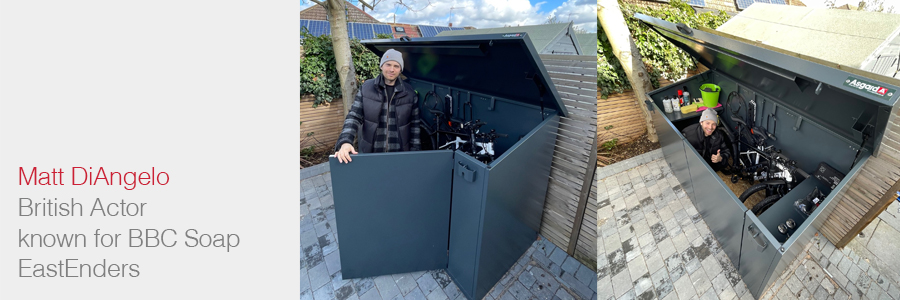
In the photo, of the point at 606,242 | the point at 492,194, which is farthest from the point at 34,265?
the point at 606,242

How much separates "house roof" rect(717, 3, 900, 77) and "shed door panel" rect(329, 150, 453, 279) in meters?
3.01

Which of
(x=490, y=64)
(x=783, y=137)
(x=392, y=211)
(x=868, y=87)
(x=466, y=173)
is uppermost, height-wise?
(x=490, y=64)

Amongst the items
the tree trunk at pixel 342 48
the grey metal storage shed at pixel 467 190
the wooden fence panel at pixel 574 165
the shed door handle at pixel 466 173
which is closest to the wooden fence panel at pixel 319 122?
the tree trunk at pixel 342 48

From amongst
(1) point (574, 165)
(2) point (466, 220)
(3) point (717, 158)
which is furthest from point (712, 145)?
(2) point (466, 220)

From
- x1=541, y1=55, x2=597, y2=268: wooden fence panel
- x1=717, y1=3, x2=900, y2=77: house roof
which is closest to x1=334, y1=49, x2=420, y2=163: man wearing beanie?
x1=541, y1=55, x2=597, y2=268: wooden fence panel

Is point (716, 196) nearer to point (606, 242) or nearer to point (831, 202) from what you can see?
point (831, 202)

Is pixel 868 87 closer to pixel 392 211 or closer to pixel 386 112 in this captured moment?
pixel 392 211

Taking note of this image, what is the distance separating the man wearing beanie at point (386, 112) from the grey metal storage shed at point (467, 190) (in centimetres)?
39

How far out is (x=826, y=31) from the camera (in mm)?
2688

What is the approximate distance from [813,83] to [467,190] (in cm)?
227

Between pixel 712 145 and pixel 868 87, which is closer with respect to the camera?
pixel 868 87

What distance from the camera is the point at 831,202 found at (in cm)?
185

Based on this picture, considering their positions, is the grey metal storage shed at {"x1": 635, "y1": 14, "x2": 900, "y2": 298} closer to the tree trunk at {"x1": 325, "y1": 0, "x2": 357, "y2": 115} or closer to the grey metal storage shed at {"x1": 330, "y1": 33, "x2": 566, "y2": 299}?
the grey metal storage shed at {"x1": 330, "y1": 33, "x2": 566, "y2": 299}

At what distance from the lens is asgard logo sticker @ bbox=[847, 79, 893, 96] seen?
145 cm
